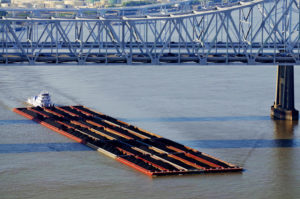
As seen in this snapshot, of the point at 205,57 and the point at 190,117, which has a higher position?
the point at 205,57

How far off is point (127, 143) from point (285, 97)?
2301 cm

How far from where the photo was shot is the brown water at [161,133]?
5984cm

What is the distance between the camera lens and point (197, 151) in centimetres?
6919

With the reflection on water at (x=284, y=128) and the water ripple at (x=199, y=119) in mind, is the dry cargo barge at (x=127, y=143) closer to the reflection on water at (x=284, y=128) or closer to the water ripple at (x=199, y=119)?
the water ripple at (x=199, y=119)

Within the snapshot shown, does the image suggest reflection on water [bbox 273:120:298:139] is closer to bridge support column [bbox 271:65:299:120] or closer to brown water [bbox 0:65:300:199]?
brown water [bbox 0:65:300:199]

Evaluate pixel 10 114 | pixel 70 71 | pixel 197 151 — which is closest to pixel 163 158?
pixel 197 151

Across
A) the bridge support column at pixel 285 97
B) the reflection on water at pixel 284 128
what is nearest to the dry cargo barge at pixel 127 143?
the reflection on water at pixel 284 128

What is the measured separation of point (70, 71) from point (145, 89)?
31.8 metres

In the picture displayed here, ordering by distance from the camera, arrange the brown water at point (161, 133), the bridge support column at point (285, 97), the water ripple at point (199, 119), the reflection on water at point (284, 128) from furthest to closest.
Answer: the bridge support column at point (285, 97) → the water ripple at point (199, 119) → the reflection on water at point (284, 128) → the brown water at point (161, 133)

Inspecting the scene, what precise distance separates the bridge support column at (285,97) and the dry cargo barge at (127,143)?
54.8 ft

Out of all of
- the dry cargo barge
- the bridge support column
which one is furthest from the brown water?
the bridge support column

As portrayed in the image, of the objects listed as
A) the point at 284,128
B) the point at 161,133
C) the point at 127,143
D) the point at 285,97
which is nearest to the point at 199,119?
the point at 284,128

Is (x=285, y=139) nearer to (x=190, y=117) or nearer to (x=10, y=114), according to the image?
(x=190, y=117)

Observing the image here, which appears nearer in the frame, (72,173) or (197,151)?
(72,173)
